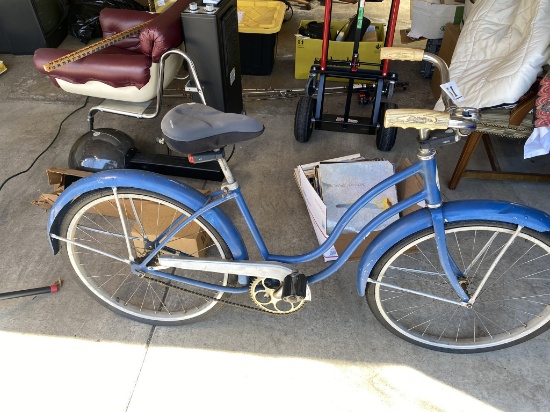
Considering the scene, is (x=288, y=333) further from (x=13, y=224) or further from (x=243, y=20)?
(x=243, y=20)

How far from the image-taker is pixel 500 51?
2229 mm

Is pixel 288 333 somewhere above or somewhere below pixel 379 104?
below

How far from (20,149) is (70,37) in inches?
71.4

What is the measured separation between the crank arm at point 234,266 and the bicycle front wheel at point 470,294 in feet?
1.14

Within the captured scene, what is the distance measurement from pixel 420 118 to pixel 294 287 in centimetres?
73

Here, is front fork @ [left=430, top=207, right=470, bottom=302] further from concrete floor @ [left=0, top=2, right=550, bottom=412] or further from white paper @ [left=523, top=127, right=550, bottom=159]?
white paper @ [left=523, top=127, right=550, bottom=159]

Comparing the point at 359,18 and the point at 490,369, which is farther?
the point at 359,18

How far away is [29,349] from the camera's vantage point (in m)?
1.71

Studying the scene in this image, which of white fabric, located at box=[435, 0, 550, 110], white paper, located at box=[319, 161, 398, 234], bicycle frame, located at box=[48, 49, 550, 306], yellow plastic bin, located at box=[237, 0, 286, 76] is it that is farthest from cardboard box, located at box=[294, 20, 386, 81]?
bicycle frame, located at box=[48, 49, 550, 306]

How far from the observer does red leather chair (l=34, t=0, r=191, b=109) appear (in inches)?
80.8

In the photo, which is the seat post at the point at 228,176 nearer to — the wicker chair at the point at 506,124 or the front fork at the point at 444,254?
the front fork at the point at 444,254

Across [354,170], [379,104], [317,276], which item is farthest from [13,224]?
[379,104]

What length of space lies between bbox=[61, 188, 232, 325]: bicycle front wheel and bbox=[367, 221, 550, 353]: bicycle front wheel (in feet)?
2.40

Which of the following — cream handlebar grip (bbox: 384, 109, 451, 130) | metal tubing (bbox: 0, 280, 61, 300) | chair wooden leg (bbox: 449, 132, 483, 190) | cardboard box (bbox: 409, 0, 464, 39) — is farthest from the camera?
cardboard box (bbox: 409, 0, 464, 39)
